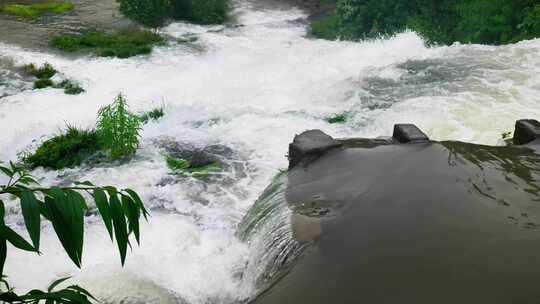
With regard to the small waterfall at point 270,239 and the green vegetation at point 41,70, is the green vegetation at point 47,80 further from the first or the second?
the small waterfall at point 270,239

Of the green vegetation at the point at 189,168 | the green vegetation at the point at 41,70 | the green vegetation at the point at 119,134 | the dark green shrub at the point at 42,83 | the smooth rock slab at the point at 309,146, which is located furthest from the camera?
the green vegetation at the point at 41,70

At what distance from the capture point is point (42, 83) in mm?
10719

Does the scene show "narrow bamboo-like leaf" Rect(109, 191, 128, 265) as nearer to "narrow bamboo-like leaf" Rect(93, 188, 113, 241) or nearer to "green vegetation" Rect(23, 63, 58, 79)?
"narrow bamboo-like leaf" Rect(93, 188, 113, 241)

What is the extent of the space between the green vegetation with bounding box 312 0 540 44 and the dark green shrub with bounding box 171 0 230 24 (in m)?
3.92

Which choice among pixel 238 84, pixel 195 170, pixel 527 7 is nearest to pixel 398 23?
pixel 527 7

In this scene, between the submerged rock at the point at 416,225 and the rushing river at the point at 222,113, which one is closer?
the submerged rock at the point at 416,225

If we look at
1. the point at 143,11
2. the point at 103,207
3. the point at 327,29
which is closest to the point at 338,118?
the point at 103,207

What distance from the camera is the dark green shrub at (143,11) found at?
16.3 meters

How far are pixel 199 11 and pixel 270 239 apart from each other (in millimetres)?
15168

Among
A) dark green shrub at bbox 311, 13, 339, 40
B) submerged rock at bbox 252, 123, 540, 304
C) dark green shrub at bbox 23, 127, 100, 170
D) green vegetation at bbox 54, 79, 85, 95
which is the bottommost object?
dark green shrub at bbox 23, 127, 100, 170

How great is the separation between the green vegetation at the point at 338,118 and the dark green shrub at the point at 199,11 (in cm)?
1096

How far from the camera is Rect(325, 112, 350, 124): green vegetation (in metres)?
7.67

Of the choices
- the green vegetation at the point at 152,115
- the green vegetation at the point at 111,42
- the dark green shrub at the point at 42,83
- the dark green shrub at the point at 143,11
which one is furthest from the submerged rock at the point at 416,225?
the dark green shrub at the point at 143,11

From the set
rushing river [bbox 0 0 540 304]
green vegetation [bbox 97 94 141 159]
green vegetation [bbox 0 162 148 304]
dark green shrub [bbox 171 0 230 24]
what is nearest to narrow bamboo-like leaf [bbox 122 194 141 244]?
green vegetation [bbox 0 162 148 304]
